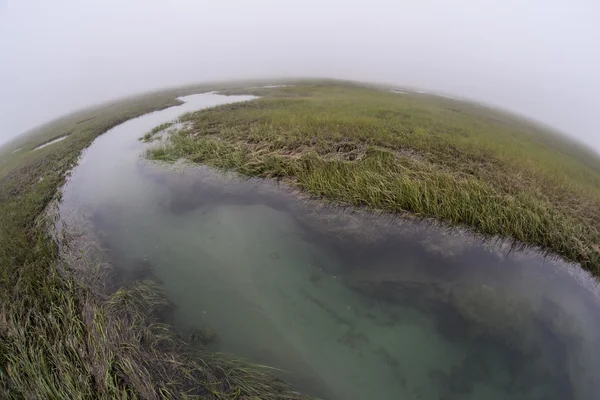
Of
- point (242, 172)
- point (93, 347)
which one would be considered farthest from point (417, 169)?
point (93, 347)

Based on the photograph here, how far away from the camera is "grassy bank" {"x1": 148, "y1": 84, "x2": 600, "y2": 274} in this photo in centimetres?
803

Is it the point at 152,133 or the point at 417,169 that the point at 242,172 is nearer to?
the point at 417,169

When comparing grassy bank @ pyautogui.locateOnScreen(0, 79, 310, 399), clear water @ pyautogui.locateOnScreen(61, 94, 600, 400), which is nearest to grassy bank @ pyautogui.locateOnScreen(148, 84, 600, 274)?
clear water @ pyautogui.locateOnScreen(61, 94, 600, 400)

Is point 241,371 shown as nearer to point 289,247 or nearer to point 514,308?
point 289,247

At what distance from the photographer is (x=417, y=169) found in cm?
1060

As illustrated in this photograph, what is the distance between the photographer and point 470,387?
470cm

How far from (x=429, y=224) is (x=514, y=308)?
9.77 feet

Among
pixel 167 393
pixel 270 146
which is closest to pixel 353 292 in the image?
pixel 167 393

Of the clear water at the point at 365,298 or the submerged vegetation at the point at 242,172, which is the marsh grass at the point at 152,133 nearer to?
the submerged vegetation at the point at 242,172

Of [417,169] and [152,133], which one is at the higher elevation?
[152,133]

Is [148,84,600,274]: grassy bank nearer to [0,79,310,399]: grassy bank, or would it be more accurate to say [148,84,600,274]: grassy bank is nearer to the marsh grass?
the marsh grass

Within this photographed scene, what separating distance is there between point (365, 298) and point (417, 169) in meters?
6.71

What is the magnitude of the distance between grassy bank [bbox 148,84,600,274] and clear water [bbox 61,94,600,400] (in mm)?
831

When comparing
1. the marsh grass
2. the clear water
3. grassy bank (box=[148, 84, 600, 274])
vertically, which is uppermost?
the marsh grass
